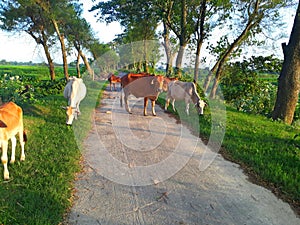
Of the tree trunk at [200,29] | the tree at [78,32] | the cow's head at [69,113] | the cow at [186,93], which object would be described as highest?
the tree at [78,32]

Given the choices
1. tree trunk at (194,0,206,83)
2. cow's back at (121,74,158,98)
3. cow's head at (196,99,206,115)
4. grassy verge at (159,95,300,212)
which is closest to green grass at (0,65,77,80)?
tree trunk at (194,0,206,83)

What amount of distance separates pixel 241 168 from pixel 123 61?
260 inches

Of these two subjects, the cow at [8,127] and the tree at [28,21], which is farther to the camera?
the tree at [28,21]

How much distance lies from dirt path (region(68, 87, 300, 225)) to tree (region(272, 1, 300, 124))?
5.15m

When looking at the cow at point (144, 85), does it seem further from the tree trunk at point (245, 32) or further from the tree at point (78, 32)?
the tree at point (78, 32)

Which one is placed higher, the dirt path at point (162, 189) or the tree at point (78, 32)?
the tree at point (78, 32)

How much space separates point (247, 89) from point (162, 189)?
11.6m

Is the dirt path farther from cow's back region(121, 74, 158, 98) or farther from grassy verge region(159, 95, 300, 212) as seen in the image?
cow's back region(121, 74, 158, 98)

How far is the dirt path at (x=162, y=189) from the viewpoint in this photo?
309cm

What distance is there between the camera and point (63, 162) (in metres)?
4.45

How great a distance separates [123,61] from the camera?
9508mm

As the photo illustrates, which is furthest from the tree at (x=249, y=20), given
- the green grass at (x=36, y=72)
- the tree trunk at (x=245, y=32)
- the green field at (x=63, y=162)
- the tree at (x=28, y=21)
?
the green grass at (x=36, y=72)

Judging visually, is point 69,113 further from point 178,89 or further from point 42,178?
point 178,89

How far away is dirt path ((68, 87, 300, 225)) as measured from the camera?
10.2ft
